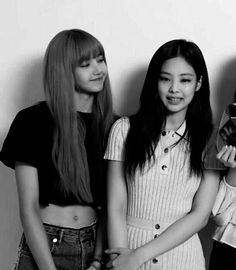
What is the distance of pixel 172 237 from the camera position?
4.09ft

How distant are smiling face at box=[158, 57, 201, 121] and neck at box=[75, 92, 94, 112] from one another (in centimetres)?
22

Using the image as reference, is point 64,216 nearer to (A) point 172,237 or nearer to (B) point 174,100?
(A) point 172,237

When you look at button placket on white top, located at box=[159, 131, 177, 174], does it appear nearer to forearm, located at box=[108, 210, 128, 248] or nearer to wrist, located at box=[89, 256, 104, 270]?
forearm, located at box=[108, 210, 128, 248]

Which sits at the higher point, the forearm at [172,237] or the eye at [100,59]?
the eye at [100,59]

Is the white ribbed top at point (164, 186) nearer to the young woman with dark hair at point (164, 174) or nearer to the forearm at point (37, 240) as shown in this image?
the young woman with dark hair at point (164, 174)

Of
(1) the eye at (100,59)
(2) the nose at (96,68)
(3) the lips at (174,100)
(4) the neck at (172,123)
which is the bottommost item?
(4) the neck at (172,123)

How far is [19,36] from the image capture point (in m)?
1.60

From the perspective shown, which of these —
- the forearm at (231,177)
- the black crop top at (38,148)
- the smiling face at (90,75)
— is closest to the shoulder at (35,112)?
the black crop top at (38,148)

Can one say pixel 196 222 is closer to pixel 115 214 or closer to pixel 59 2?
pixel 115 214

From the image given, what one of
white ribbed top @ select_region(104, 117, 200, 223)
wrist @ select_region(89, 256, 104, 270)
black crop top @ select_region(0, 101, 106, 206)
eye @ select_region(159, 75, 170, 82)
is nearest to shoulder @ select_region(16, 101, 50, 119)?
black crop top @ select_region(0, 101, 106, 206)

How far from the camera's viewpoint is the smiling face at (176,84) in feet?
4.18

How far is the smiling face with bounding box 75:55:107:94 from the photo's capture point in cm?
133

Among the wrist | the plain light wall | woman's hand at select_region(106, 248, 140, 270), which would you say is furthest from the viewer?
the plain light wall

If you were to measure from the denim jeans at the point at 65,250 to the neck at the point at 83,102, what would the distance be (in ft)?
1.15
